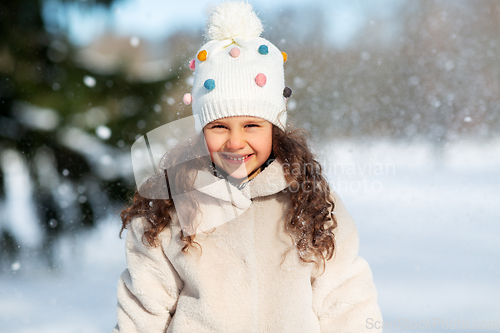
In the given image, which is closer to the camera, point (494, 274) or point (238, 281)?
point (238, 281)

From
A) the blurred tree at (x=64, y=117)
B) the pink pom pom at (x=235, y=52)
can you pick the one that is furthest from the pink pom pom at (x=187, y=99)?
the blurred tree at (x=64, y=117)

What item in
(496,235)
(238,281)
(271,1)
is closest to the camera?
(238,281)

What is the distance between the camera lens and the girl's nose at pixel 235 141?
77 cm

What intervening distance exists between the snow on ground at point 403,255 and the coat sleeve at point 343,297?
411mm

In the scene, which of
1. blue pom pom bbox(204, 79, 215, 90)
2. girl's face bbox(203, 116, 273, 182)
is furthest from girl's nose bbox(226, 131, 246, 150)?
blue pom pom bbox(204, 79, 215, 90)

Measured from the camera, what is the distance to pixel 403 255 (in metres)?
2.04

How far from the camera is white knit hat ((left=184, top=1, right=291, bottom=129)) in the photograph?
2.62 ft

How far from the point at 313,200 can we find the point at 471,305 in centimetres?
113

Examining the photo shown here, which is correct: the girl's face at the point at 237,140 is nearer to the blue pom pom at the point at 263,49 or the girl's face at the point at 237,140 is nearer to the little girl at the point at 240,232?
the little girl at the point at 240,232

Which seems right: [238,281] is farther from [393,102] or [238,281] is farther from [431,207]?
[393,102]

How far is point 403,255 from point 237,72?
1627 millimetres

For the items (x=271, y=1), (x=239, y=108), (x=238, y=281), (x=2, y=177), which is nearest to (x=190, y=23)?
(x=271, y=1)

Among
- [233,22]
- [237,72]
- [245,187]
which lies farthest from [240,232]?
[233,22]

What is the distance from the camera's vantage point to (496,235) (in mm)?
2250
